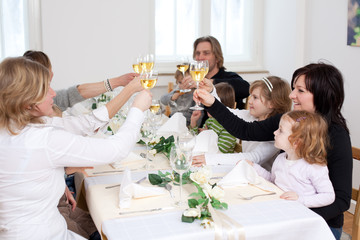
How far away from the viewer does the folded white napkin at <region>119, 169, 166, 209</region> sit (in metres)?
1.43

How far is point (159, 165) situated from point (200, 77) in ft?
2.11

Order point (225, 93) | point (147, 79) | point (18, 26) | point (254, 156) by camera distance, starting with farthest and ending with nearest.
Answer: point (18, 26), point (225, 93), point (254, 156), point (147, 79)

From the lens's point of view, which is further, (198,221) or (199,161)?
(199,161)

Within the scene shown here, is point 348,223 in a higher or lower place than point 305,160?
lower

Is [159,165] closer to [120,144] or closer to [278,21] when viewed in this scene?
[120,144]

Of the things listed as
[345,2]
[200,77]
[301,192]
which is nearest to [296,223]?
[301,192]

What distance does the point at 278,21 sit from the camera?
4523mm

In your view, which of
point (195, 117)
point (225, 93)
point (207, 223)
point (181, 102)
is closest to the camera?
point (207, 223)

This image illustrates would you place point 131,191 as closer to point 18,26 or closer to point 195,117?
point 195,117

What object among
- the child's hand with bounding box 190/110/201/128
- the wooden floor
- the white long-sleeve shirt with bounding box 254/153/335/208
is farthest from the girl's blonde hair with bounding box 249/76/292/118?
the wooden floor

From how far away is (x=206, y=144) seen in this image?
215 cm

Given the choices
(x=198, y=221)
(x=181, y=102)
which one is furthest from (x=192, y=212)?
(x=181, y=102)

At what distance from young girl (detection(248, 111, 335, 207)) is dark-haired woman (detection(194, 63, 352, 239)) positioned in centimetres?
6

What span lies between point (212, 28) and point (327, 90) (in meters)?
2.98
